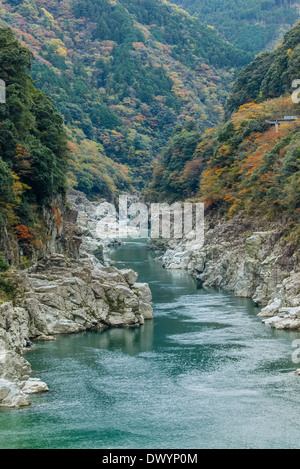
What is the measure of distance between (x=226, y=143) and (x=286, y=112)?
711 centimetres

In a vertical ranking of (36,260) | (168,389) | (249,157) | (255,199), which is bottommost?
(168,389)

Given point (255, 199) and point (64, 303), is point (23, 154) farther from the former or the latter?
point (255, 199)

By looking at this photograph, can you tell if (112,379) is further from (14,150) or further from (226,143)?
(226,143)

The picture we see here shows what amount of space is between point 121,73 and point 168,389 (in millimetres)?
131439

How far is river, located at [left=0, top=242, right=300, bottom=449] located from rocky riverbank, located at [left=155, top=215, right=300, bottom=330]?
1919 mm

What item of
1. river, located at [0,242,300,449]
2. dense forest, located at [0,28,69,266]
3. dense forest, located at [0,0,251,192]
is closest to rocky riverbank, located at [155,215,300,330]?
river, located at [0,242,300,449]

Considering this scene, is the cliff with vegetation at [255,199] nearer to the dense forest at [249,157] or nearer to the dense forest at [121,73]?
the dense forest at [249,157]

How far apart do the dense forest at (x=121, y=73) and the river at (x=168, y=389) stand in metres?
73.3

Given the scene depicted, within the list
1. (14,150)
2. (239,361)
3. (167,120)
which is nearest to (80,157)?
(167,120)

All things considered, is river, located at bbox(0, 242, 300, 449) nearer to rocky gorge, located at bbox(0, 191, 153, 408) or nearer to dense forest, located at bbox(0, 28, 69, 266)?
rocky gorge, located at bbox(0, 191, 153, 408)

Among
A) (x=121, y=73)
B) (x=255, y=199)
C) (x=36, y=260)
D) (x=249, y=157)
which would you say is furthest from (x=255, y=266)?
(x=121, y=73)

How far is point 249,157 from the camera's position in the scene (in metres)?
61.9

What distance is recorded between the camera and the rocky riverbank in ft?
129

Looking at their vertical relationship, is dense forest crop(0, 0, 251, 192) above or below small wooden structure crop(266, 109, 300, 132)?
above
